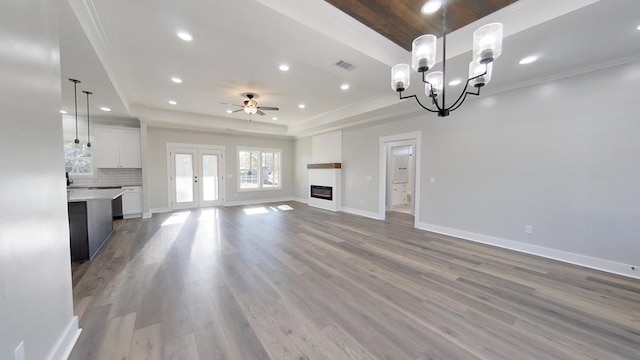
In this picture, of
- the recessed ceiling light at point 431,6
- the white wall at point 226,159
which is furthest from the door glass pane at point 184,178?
the recessed ceiling light at point 431,6

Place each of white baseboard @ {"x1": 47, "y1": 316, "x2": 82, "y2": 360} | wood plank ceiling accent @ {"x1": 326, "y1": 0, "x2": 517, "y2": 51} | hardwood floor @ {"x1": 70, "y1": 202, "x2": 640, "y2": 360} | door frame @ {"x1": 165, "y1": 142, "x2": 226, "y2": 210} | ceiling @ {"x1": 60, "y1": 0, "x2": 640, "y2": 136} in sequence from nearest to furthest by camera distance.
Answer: white baseboard @ {"x1": 47, "y1": 316, "x2": 82, "y2": 360}
hardwood floor @ {"x1": 70, "y1": 202, "x2": 640, "y2": 360}
ceiling @ {"x1": 60, "y1": 0, "x2": 640, "y2": 136}
wood plank ceiling accent @ {"x1": 326, "y1": 0, "x2": 517, "y2": 51}
door frame @ {"x1": 165, "y1": 142, "x2": 226, "y2": 210}

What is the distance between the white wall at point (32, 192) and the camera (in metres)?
1.12

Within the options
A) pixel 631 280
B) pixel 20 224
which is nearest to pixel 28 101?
pixel 20 224

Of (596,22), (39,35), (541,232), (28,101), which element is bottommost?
(541,232)

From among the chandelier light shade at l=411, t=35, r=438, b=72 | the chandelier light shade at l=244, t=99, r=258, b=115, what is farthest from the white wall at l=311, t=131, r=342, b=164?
the chandelier light shade at l=411, t=35, r=438, b=72

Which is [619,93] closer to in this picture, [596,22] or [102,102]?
[596,22]

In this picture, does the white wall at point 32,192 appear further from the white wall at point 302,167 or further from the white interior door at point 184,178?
the white wall at point 302,167

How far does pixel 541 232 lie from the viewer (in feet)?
11.7

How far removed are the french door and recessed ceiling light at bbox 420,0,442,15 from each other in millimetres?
7324

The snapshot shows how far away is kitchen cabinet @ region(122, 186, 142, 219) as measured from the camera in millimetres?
6086

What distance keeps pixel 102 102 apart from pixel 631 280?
29.5 feet

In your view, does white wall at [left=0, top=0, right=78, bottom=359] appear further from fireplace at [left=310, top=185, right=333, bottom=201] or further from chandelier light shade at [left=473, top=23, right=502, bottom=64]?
fireplace at [left=310, top=185, right=333, bottom=201]

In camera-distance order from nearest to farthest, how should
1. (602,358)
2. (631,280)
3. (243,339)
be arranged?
(602,358) → (243,339) → (631,280)

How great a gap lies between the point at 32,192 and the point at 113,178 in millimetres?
6370
